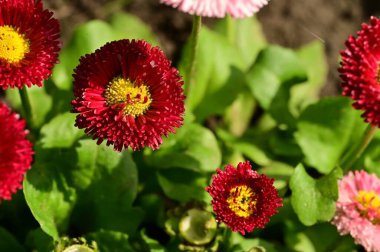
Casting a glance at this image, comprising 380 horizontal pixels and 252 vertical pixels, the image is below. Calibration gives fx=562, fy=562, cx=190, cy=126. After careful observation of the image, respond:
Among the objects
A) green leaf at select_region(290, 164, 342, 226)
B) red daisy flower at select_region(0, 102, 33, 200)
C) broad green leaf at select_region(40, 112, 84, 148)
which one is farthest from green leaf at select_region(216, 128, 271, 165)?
red daisy flower at select_region(0, 102, 33, 200)

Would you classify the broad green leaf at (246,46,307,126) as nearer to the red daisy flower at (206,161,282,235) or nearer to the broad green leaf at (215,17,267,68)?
the broad green leaf at (215,17,267,68)

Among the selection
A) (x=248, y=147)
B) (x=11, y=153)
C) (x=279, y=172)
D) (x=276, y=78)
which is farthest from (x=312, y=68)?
(x=11, y=153)

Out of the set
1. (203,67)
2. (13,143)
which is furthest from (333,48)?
(13,143)

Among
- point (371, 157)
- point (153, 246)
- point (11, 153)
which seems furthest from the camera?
point (371, 157)

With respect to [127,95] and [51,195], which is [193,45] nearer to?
[127,95]

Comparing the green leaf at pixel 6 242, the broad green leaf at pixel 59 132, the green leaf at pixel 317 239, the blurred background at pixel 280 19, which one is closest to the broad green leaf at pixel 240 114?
the blurred background at pixel 280 19

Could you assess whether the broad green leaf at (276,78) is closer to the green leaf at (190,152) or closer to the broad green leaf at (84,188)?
the green leaf at (190,152)

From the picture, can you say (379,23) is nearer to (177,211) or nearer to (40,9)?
(177,211)
